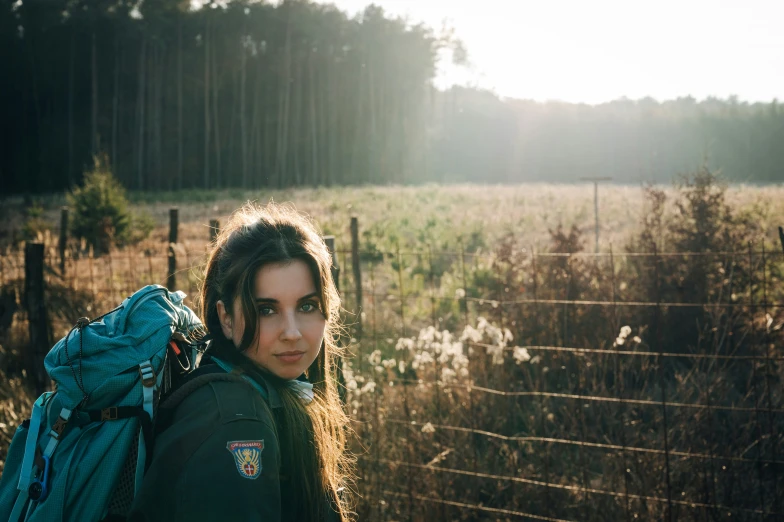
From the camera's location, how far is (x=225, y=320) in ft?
5.95

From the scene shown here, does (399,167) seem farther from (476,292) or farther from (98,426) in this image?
(98,426)

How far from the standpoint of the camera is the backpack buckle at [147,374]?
161cm

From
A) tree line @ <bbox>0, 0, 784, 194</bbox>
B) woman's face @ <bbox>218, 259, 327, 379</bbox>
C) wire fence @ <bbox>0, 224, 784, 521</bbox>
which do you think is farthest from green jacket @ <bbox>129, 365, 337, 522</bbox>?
tree line @ <bbox>0, 0, 784, 194</bbox>

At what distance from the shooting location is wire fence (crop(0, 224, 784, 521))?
4344 millimetres

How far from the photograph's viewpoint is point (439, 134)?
68.1 metres

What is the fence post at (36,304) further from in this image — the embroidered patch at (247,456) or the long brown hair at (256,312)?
the embroidered patch at (247,456)

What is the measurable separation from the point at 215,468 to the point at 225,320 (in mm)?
498

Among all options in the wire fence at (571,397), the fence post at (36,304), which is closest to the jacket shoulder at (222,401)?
the wire fence at (571,397)

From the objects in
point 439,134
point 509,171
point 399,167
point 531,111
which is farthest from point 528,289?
point 531,111

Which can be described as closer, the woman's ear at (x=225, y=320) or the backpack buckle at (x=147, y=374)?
the backpack buckle at (x=147, y=374)

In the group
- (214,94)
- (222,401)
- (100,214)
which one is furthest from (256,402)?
(214,94)

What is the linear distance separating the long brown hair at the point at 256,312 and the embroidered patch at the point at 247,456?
24 centimetres

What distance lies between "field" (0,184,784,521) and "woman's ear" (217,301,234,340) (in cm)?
71

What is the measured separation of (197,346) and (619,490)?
362 cm
